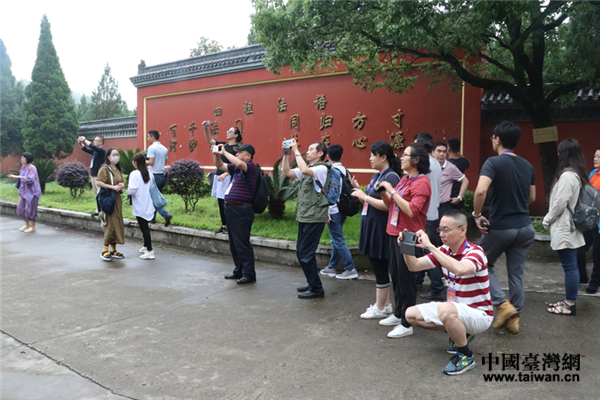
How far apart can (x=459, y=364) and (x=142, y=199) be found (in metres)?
5.18

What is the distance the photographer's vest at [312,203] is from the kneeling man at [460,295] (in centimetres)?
167

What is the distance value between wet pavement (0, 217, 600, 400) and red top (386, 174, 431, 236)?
923 millimetres

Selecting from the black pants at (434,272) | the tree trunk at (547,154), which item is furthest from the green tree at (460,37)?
the black pants at (434,272)

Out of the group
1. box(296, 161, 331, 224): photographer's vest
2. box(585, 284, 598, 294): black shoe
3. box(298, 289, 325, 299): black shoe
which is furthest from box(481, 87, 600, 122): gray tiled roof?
box(298, 289, 325, 299): black shoe

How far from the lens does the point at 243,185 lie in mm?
5621

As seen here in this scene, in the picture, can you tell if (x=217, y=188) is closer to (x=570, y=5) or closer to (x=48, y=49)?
(x=570, y=5)

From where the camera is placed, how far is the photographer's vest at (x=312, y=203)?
4996mm

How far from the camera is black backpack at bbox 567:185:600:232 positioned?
176 inches

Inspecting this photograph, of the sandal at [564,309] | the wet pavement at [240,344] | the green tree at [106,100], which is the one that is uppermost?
the green tree at [106,100]

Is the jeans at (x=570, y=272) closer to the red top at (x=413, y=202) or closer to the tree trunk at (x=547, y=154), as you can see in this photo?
the red top at (x=413, y=202)

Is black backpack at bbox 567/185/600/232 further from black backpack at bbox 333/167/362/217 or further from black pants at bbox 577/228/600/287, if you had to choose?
black backpack at bbox 333/167/362/217

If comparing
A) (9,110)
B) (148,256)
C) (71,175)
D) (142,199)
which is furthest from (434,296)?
(9,110)

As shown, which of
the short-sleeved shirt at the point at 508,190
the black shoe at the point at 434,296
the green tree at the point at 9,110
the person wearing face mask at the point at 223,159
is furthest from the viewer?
the green tree at the point at 9,110

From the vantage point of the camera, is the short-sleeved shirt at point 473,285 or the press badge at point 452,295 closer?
the short-sleeved shirt at point 473,285
